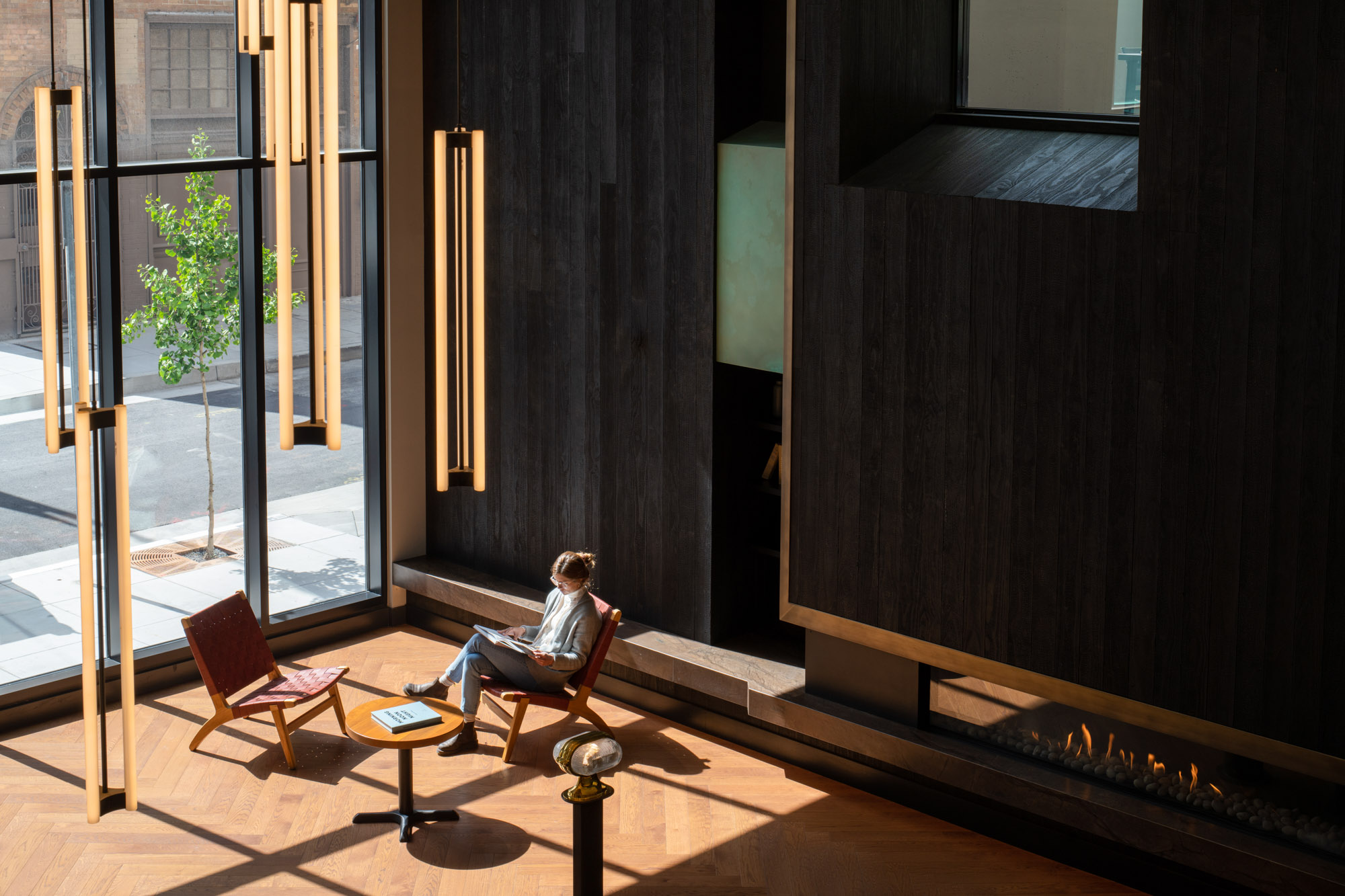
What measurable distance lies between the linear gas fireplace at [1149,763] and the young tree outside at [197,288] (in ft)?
14.1

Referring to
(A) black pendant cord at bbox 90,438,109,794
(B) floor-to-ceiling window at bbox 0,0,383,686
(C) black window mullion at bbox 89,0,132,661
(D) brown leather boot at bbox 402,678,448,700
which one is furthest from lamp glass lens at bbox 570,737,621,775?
(C) black window mullion at bbox 89,0,132,661

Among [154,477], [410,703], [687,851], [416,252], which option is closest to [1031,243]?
[687,851]

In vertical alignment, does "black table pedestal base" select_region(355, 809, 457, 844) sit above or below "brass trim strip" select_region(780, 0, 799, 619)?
below

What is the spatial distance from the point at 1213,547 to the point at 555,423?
3856 mm

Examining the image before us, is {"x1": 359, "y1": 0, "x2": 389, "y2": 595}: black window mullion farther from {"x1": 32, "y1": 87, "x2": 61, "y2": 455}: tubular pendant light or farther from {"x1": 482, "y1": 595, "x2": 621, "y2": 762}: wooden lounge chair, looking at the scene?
{"x1": 32, "y1": 87, "x2": 61, "y2": 455}: tubular pendant light

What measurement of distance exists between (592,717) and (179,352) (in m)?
3.03

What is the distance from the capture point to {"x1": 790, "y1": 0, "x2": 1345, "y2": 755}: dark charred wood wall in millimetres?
4770

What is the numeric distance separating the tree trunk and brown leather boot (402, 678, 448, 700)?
1609mm

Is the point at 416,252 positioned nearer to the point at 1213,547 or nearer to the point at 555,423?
the point at 555,423

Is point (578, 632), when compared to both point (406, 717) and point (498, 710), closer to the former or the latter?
point (498, 710)

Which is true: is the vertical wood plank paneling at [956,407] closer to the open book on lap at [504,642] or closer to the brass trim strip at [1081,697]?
the brass trim strip at [1081,697]

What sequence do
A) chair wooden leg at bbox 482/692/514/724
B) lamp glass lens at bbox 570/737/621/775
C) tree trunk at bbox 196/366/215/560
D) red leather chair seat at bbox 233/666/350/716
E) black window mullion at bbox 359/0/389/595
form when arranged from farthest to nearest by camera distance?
1. black window mullion at bbox 359/0/389/595
2. tree trunk at bbox 196/366/215/560
3. chair wooden leg at bbox 482/692/514/724
4. red leather chair seat at bbox 233/666/350/716
5. lamp glass lens at bbox 570/737/621/775

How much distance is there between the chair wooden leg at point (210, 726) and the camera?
669cm

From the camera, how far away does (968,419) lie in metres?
5.70
